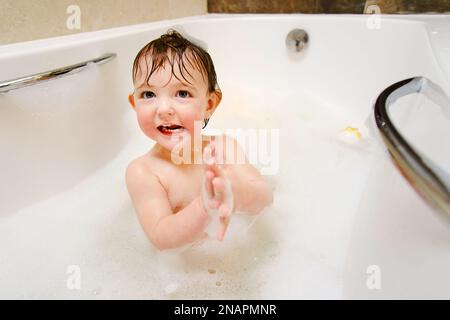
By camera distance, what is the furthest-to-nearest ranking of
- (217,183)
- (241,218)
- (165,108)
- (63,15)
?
(63,15) → (241,218) → (165,108) → (217,183)

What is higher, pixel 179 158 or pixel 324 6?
pixel 324 6

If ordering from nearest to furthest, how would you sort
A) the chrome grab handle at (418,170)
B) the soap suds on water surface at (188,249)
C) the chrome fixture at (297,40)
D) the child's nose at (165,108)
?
the chrome grab handle at (418,170) < the child's nose at (165,108) < the soap suds on water surface at (188,249) < the chrome fixture at (297,40)

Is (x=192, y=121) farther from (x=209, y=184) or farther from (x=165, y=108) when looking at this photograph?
(x=209, y=184)

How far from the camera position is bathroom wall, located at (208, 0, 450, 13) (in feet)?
4.42

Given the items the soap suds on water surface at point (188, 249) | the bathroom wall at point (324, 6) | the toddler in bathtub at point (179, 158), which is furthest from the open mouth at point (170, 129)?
the bathroom wall at point (324, 6)

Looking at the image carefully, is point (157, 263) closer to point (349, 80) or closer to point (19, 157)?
point (19, 157)

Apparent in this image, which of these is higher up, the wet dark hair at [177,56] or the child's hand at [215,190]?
the wet dark hair at [177,56]

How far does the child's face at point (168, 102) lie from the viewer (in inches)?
23.3

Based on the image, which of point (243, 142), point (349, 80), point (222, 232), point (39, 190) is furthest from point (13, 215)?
point (349, 80)

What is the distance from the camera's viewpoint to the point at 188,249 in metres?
0.74

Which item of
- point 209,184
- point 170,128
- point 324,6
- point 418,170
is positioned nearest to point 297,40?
point 324,6

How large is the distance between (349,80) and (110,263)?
107 cm

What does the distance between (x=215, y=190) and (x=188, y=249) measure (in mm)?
292

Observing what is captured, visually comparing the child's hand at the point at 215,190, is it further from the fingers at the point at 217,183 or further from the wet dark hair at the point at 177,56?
the wet dark hair at the point at 177,56
